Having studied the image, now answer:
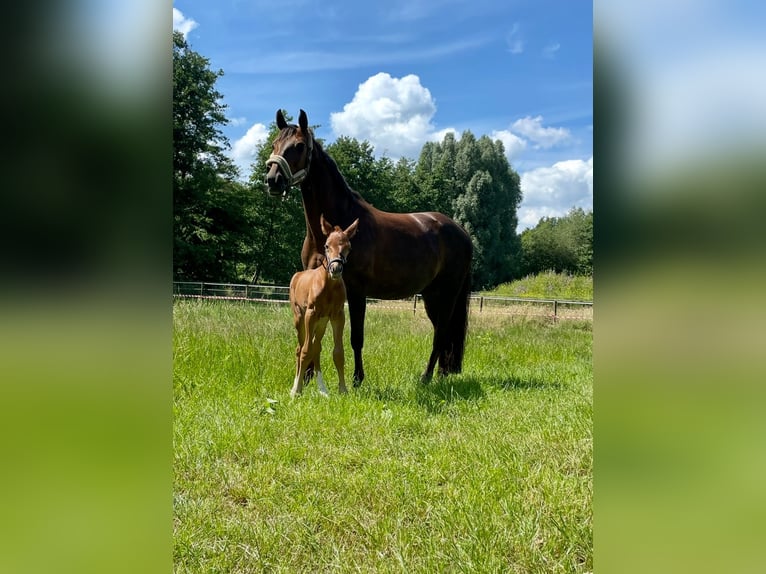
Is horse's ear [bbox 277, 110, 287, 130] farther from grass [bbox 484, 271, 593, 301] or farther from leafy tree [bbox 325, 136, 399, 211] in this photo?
leafy tree [bbox 325, 136, 399, 211]

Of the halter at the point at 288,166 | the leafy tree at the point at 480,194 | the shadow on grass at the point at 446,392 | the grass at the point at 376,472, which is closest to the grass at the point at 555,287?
the leafy tree at the point at 480,194

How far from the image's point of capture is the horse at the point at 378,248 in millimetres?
4469

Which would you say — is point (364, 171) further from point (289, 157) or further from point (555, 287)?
point (289, 157)

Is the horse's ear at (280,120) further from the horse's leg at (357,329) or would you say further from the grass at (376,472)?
the grass at (376,472)

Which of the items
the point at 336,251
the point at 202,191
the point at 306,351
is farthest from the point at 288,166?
the point at 202,191

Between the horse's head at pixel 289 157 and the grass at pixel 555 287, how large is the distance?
19087mm

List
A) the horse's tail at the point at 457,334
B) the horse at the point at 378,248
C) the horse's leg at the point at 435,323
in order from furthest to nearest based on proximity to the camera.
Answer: the horse's tail at the point at 457,334
the horse's leg at the point at 435,323
the horse at the point at 378,248

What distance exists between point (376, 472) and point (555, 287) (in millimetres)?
24123

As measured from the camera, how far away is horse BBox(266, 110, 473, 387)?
176 inches
